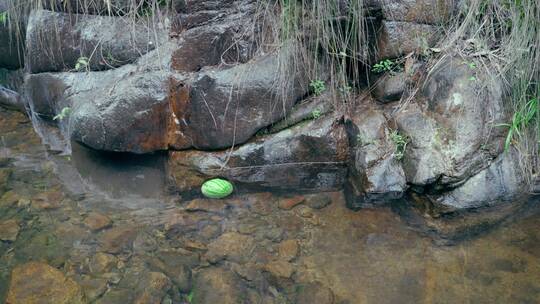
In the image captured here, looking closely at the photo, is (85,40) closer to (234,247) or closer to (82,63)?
(82,63)

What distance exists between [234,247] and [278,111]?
839 millimetres

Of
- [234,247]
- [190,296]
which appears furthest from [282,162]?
[190,296]

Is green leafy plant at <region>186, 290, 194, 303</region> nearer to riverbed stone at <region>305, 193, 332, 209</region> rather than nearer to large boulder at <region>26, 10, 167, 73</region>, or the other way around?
riverbed stone at <region>305, 193, 332, 209</region>

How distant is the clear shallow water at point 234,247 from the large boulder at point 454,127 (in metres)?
0.34

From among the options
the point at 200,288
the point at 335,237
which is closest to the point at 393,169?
the point at 335,237

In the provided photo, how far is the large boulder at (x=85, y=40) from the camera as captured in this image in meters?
3.23

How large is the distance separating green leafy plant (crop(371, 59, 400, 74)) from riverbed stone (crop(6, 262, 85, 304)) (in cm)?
205

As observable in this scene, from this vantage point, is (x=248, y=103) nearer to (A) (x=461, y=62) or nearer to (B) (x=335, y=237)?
(B) (x=335, y=237)

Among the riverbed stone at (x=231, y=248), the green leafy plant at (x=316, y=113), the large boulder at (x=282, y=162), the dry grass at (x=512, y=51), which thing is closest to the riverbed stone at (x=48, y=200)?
the large boulder at (x=282, y=162)

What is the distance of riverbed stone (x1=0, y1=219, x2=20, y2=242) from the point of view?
2.89 metres

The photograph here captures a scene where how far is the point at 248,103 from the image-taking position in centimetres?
311

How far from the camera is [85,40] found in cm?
331

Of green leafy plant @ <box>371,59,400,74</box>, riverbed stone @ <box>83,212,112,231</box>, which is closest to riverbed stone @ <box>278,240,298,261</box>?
riverbed stone @ <box>83,212,112,231</box>

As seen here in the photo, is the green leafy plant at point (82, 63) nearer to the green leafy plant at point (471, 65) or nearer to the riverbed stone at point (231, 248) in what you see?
the riverbed stone at point (231, 248)
